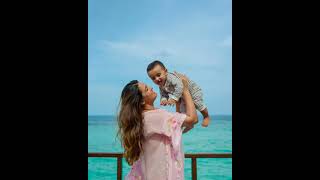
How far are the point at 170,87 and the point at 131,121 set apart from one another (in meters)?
0.25

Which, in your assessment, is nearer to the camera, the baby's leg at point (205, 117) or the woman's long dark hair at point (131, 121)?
the woman's long dark hair at point (131, 121)

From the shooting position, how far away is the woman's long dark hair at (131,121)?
1.86 metres

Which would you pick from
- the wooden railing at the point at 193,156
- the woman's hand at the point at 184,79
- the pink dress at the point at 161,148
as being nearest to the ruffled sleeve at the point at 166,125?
the pink dress at the point at 161,148

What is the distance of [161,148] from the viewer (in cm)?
193

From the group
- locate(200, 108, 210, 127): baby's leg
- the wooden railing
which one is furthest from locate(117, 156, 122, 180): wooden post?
locate(200, 108, 210, 127): baby's leg

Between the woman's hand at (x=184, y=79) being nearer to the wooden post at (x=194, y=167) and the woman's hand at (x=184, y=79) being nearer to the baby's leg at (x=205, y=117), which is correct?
A: the baby's leg at (x=205, y=117)

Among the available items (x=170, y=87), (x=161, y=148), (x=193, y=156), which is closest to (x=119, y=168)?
(x=193, y=156)

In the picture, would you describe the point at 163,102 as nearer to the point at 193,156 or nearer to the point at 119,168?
the point at 193,156

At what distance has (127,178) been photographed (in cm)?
195

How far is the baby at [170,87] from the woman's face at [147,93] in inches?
1.7

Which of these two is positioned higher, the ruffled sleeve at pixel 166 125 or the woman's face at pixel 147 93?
the woman's face at pixel 147 93
